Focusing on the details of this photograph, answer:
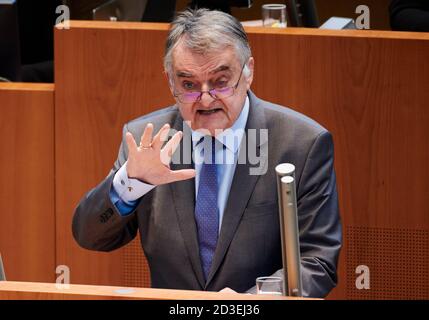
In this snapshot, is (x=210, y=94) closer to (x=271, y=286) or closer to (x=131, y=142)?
(x=131, y=142)

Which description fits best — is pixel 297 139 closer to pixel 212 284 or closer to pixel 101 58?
pixel 212 284

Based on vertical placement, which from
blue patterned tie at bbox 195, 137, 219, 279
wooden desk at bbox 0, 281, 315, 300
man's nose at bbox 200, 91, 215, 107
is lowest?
wooden desk at bbox 0, 281, 315, 300

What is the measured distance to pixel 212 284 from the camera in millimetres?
2396

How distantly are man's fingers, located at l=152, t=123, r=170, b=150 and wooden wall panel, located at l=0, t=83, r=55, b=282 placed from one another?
41.9 inches

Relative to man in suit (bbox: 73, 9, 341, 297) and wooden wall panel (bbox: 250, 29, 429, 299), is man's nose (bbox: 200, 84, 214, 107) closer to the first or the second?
man in suit (bbox: 73, 9, 341, 297)

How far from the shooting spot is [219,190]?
2475 millimetres

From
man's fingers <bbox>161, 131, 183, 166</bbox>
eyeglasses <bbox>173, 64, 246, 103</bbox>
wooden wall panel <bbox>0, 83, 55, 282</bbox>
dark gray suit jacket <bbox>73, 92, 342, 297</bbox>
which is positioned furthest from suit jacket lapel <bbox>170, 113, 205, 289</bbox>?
wooden wall panel <bbox>0, 83, 55, 282</bbox>

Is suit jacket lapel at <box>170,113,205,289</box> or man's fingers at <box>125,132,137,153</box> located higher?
man's fingers at <box>125,132,137,153</box>

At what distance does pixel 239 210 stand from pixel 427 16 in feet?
5.61

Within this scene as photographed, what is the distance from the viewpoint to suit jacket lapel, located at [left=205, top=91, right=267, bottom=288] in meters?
2.39

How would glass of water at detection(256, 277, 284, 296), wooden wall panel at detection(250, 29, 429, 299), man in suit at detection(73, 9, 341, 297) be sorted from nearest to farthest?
1. glass of water at detection(256, 277, 284, 296)
2. man in suit at detection(73, 9, 341, 297)
3. wooden wall panel at detection(250, 29, 429, 299)

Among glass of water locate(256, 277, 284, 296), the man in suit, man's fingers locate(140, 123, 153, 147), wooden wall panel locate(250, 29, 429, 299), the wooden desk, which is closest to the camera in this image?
the wooden desk

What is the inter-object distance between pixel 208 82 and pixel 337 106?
0.81 meters
